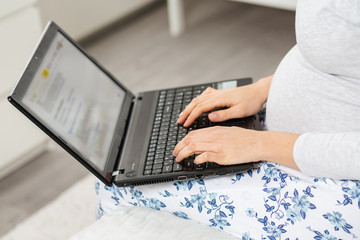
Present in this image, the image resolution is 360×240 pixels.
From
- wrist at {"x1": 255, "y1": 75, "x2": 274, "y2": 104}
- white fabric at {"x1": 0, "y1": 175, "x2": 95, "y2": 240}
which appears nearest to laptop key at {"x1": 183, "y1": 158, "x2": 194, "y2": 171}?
wrist at {"x1": 255, "y1": 75, "x2": 274, "y2": 104}

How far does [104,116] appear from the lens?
3.62 feet

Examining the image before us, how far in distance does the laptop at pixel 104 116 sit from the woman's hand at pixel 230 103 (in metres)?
0.02

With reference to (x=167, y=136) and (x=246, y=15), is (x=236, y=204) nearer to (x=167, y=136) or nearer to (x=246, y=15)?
(x=167, y=136)

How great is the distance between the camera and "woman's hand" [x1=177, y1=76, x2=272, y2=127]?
3.24 ft

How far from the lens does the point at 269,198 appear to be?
2.74 ft

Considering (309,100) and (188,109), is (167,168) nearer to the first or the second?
(188,109)

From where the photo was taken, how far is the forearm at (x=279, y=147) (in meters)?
0.82

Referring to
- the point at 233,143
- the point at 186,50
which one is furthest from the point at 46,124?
the point at 186,50

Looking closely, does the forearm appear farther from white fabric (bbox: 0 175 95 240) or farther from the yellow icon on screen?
white fabric (bbox: 0 175 95 240)

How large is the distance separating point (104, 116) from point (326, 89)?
0.50m

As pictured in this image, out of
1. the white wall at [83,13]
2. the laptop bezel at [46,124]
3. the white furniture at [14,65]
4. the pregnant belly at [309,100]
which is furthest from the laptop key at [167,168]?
the white wall at [83,13]

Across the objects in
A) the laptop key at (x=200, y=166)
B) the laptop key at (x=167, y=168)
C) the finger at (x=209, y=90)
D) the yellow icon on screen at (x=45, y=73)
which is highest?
the finger at (x=209, y=90)

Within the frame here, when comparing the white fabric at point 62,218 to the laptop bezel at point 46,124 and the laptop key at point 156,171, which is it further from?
the laptop key at point 156,171

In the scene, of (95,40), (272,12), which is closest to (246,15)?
(272,12)
